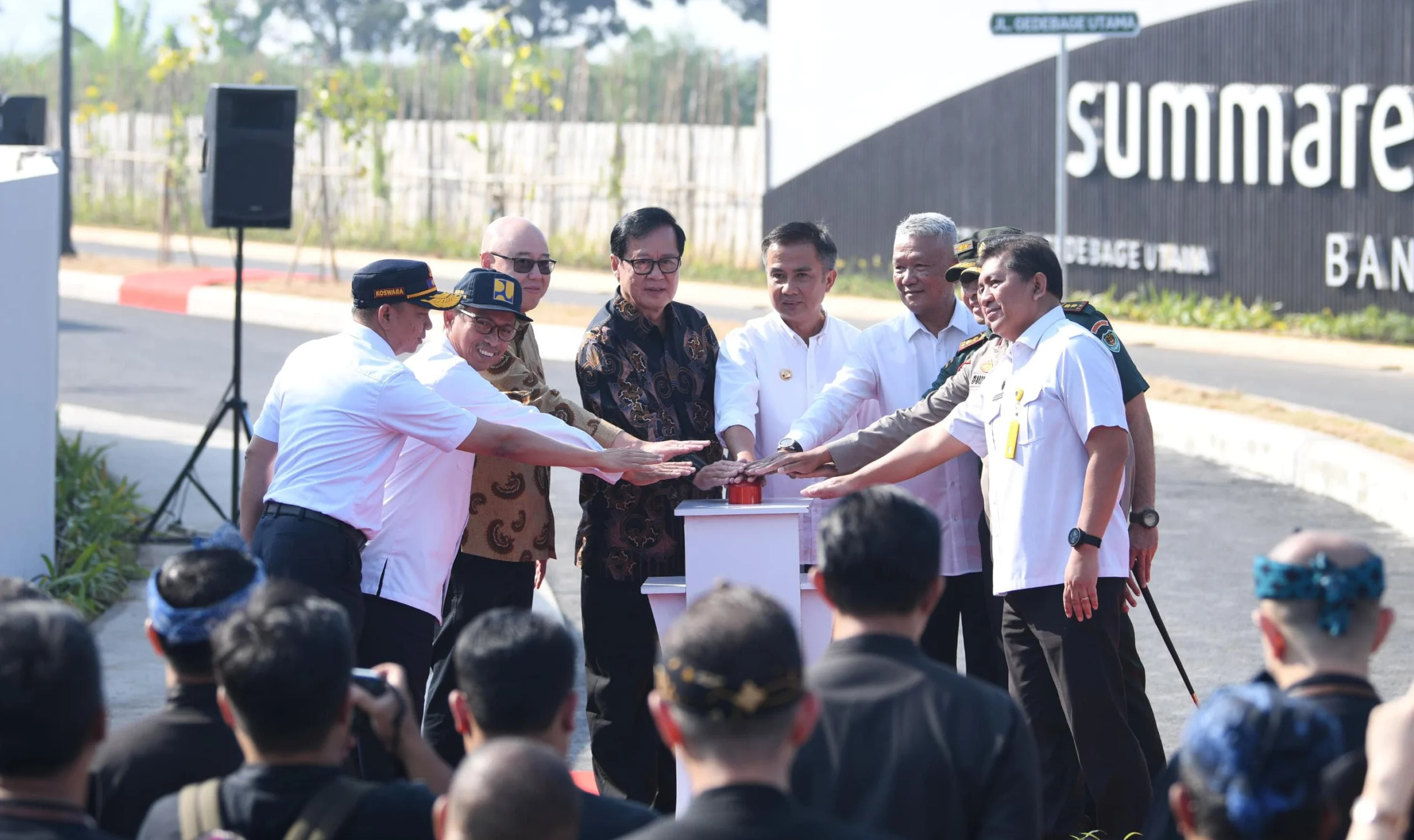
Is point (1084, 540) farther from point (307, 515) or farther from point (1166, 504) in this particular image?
point (1166, 504)

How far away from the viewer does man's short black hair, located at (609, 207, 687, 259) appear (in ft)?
18.4

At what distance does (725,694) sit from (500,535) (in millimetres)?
3047

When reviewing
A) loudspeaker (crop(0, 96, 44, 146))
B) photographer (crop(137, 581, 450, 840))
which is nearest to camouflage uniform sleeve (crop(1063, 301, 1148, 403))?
photographer (crop(137, 581, 450, 840))

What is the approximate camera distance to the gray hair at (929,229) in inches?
229

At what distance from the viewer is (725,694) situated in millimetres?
2525

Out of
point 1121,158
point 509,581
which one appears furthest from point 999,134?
point 509,581

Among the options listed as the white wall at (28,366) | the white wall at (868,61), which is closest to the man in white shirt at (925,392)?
the white wall at (28,366)

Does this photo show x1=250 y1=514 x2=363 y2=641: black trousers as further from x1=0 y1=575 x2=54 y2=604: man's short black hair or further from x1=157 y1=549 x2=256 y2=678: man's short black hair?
Result: x1=157 y1=549 x2=256 y2=678: man's short black hair

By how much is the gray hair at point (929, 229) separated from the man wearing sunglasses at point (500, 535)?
1.09 m

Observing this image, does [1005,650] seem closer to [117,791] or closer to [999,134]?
[117,791]

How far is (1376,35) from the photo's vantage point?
1709 cm

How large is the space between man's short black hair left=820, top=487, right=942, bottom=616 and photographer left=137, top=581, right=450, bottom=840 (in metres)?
0.82

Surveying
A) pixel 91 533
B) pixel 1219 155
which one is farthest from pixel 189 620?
pixel 1219 155

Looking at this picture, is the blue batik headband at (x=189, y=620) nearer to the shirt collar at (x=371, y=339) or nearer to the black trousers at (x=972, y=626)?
the shirt collar at (x=371, y=339)
